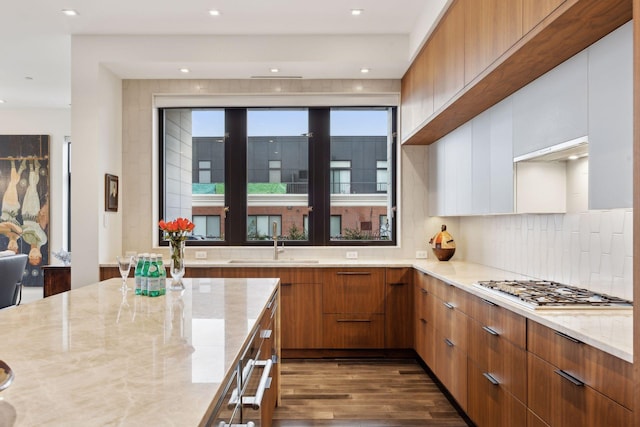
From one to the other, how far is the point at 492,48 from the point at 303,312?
2.63 meters

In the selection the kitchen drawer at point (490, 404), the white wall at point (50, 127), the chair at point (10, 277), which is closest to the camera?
the kitchen drawer at point (490, 404)

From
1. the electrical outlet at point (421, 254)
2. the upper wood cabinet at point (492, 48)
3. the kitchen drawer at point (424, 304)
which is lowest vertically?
the kitchen drawer at point (424, 304)

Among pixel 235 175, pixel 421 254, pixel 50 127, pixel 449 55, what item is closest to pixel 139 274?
pixel 449 55

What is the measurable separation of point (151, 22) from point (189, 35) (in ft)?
1.18

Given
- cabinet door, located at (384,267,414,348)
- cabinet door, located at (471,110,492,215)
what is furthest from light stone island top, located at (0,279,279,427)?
cabinet door, located at (384,267,414,348)

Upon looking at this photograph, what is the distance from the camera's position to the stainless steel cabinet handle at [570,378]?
4.83 ft

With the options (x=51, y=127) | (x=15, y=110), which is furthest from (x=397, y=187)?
(x=15, y=110)

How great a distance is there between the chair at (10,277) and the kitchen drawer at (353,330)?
3629mm

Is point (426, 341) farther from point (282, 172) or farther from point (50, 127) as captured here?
point (50, 127)

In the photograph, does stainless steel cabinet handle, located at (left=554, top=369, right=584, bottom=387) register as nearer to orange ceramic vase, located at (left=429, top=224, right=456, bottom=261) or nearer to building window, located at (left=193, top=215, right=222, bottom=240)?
orange ceramic vase, located at (left=429, top=224, right=456, bottom=261)

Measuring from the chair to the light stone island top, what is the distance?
3.49 m

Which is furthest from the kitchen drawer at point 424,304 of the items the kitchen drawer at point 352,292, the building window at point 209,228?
the building window at point 209,228

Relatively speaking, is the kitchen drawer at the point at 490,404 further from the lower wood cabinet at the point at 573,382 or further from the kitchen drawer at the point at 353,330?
the kitchen drawer at the point at 353,330

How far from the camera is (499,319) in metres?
2.10
